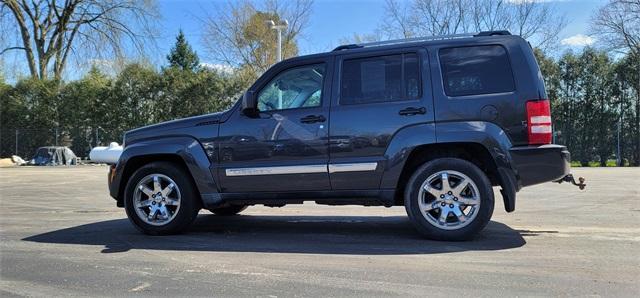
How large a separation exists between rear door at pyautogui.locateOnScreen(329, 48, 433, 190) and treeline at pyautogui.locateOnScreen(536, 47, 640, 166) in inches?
943

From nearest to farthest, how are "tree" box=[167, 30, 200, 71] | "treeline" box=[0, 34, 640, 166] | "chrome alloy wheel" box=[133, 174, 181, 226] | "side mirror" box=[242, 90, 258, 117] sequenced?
1. "side mirror" box=[242, 90, 258, 117]
2. "chrome alloy wheel" box=[133, 174, 181, 226]
3. "treeline" box=[0, 34, 640, 166]
4. "tree" box=[167, 30, 200, 71]

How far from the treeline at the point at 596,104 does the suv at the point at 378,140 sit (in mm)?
23761

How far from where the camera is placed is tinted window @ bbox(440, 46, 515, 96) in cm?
559

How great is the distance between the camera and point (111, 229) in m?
7.09

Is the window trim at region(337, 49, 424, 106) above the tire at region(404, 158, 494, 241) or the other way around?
above

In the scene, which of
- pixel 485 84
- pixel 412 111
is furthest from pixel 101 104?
pixel 485 84

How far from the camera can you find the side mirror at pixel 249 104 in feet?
19.9

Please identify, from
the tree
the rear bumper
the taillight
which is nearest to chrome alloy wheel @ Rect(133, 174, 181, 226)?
the rear bumper

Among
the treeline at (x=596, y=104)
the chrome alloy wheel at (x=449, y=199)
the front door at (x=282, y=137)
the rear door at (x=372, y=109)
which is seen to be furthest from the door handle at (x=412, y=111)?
the treeline at (x=596, y=104)

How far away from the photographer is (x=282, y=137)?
6.00 metres

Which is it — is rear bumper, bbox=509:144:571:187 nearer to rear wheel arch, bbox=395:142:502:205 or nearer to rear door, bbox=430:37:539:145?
rear door, bbox=430:37:539:145

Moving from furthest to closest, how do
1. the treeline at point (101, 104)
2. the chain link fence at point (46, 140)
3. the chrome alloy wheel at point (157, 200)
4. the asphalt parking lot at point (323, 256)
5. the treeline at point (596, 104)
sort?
the chain link fence at point (46, 140) → the treeline at point (101, 104) → the treeline at point (596, 104) → the chrome alloy wheel at point (157, 200) → the asphalt parking lot at point (323, 256)

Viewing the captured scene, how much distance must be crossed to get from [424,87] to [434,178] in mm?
923

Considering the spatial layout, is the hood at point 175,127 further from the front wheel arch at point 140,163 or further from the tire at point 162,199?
the tire at point 162,199
